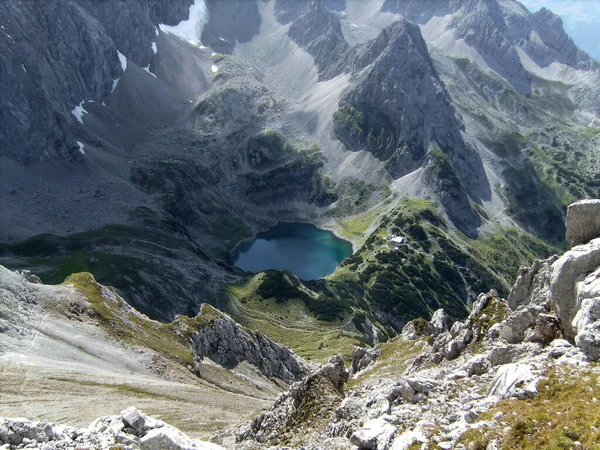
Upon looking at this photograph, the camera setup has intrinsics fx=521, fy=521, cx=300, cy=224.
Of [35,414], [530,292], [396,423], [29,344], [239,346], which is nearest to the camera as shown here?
[396,423]

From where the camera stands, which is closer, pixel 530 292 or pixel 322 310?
pixel 530 292

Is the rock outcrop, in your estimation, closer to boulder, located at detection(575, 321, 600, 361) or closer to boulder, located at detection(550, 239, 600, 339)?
boulder, located at detection(575, 321, 600, 361)

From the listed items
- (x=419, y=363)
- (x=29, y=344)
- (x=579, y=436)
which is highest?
(x=29, y=344)

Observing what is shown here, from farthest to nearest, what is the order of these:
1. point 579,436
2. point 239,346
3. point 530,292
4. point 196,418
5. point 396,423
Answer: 1. point 239,346
2. point 196,418
3. point 530,292
4. point 396,423
5. point 579,436

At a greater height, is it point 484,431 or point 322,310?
point 322,310

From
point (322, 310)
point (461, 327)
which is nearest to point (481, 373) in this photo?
point (461, 327)

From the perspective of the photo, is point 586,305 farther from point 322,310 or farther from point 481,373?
point 322,310

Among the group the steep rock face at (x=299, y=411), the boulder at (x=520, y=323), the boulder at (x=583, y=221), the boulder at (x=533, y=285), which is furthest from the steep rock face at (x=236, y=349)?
the boulder at (x=583, y=221)
